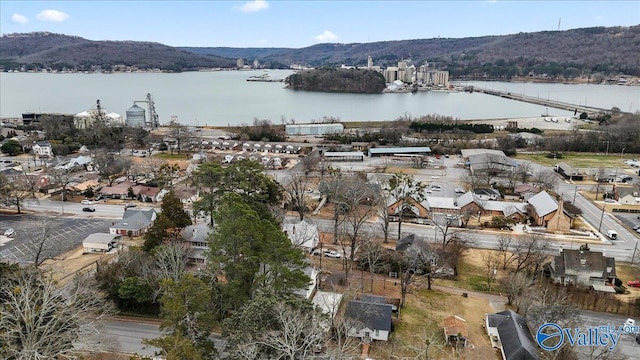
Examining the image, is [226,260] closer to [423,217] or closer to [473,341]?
[473,341]

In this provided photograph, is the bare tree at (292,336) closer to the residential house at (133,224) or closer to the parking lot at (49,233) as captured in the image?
the parking lot at (49,233)

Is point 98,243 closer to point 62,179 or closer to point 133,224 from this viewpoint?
point 133,224

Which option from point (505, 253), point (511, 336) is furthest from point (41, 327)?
point (505, 253)

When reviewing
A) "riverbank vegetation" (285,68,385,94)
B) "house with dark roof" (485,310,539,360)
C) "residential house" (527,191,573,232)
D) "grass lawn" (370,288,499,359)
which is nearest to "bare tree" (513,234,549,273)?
"grass lawn" (370,288,499,359)

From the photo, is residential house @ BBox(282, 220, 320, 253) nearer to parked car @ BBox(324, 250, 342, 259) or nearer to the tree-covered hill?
parked car @ BBox(324, 250, 342, 259)

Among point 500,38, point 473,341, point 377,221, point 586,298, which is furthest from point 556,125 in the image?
point 500,38

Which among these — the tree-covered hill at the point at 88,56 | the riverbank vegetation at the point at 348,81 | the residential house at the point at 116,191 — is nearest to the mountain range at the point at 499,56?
the tree-covered hill at the point at 88,56
